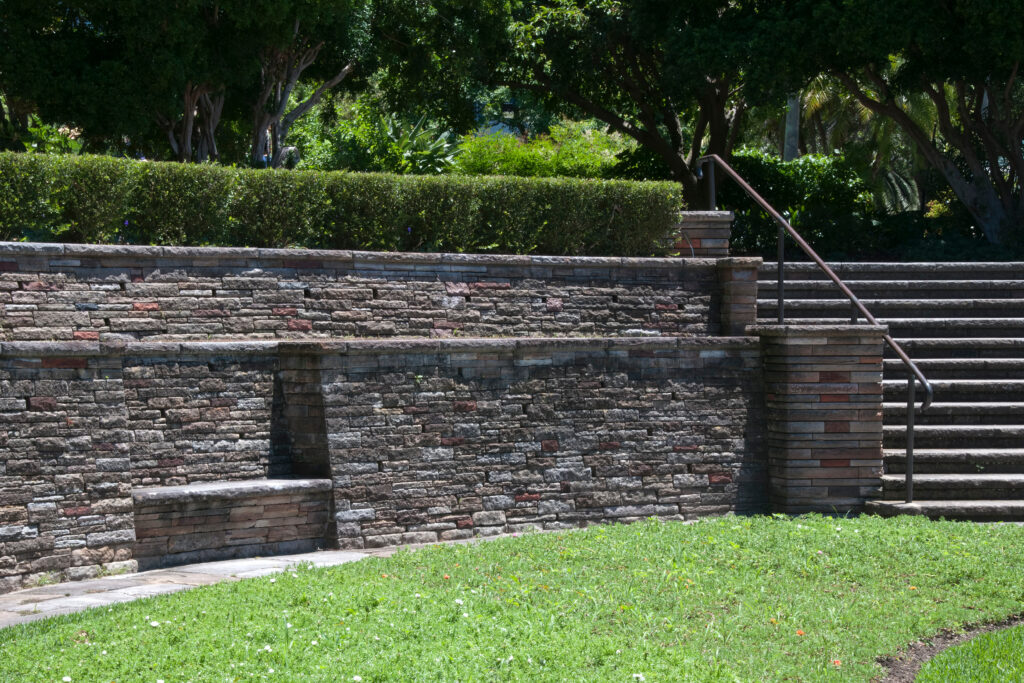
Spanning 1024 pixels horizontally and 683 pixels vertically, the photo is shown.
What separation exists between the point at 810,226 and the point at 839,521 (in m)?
6.56

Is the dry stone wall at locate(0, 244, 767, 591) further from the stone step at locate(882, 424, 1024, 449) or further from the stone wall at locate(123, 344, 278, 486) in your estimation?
the stone step at locate(882, 424, 1024, 449)

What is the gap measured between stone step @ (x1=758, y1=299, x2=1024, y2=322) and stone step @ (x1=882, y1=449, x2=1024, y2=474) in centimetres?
176

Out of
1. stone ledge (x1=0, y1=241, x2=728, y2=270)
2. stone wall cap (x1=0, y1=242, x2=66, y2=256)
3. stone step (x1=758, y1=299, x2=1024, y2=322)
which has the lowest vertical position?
stone step (x1=758, y1=299, x2=1024, y2=322)

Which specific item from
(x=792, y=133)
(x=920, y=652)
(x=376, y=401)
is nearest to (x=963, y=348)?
(x=920, y=652)

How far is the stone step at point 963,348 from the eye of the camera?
33.0 feet

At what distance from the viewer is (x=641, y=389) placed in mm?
8859

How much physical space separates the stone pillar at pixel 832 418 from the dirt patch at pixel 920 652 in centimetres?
276

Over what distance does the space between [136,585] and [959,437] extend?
270 inches

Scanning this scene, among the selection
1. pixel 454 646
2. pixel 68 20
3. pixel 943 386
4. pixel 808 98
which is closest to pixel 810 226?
pixel 943 386

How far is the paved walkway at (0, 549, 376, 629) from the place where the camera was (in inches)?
→ 230

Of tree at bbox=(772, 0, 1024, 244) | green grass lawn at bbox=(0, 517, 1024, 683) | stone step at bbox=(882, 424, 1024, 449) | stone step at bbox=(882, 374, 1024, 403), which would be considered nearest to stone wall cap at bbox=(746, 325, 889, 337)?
stone step at bbox=(882, 374, 1024, 403)

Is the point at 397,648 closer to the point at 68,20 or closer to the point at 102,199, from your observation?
the point at 102,199

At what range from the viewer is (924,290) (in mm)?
10898

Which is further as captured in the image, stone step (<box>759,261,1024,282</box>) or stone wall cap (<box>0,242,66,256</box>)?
stone step (<box>759,261,1024,282</box>)
